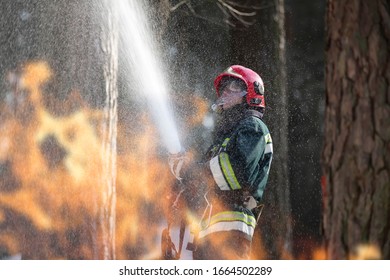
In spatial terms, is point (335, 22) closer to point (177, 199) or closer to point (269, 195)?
point (177, 199)

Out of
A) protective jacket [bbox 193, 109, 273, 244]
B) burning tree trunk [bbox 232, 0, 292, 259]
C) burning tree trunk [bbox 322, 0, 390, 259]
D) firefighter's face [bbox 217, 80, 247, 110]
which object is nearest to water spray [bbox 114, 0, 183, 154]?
burning tree trunk [bbox 232, 0, 292, 259]

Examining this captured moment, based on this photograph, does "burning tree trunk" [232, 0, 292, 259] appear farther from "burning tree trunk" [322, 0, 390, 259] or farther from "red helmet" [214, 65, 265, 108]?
"burning tree trunk" [322, 0, 390, 259]

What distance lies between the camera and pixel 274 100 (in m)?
7.94

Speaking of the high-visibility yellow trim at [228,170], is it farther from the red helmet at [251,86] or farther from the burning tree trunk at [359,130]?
the burning tree trunk at [359,130]

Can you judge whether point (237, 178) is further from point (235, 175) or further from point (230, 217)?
point (230, 217)

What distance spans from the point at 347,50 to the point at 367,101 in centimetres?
28

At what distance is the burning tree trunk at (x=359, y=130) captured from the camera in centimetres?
320

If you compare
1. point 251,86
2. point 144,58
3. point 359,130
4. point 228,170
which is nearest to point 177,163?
point 228,170

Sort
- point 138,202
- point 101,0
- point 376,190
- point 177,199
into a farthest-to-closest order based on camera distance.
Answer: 1. point 138,202
2. point 101,0
3. point 177,199
4. point 376,190

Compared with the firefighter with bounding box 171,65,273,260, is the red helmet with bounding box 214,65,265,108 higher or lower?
higher

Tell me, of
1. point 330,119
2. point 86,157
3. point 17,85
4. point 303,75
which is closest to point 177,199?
point 86,157

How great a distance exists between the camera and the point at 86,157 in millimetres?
7434

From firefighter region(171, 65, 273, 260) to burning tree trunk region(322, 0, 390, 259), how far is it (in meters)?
1.82

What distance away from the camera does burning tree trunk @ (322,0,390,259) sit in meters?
3.20
